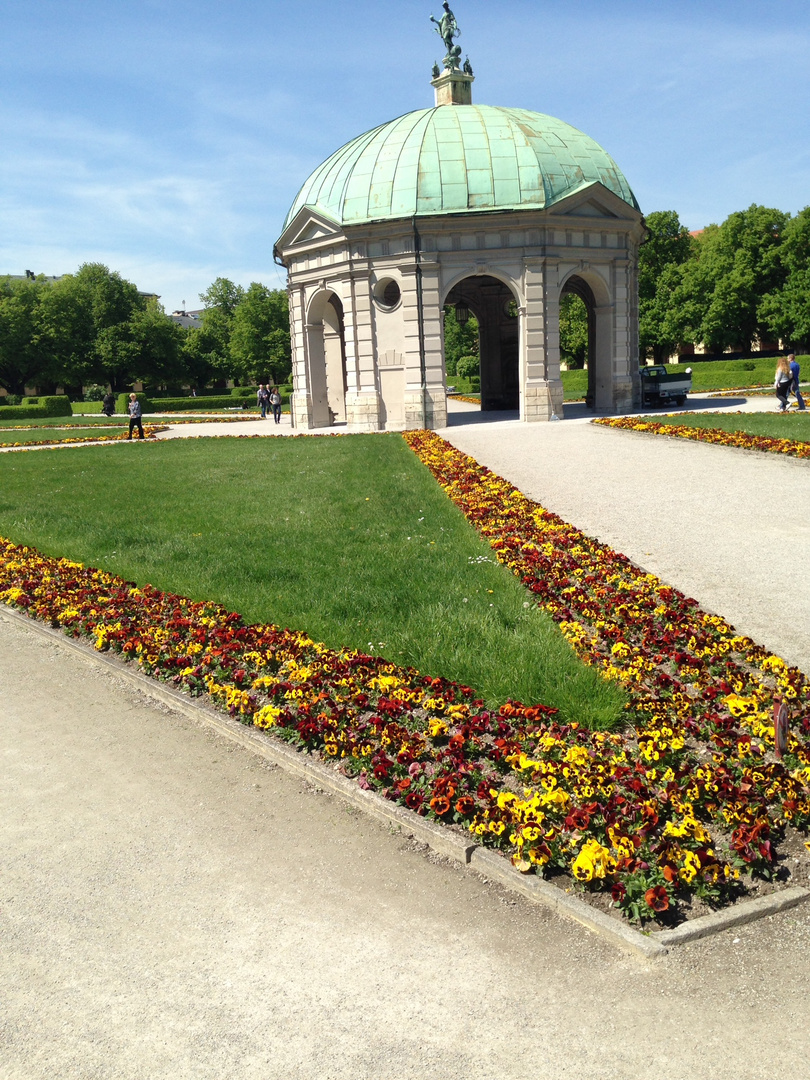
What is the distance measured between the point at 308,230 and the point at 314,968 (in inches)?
1213

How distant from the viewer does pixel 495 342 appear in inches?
1522

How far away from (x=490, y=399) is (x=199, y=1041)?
37.1 m

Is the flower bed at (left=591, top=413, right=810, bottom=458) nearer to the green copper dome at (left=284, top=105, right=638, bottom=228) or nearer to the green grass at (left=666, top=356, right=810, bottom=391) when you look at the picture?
the green copper dome at (left=284, top=105, right=638, bottom=228)

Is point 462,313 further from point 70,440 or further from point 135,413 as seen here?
point 70,440

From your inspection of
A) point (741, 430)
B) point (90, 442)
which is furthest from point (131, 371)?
point (741, 430)

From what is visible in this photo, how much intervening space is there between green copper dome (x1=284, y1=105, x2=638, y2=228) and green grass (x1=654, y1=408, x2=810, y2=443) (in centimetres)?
937

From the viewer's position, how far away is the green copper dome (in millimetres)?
28547

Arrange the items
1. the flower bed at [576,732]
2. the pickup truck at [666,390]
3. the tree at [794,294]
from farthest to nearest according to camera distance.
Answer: the tree at [794,294]
the pickup truck at [666,390]
the flower bed at [576,732]

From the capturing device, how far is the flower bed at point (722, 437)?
655 inches

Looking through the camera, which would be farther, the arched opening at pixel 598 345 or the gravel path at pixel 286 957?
the arched opening at pixel 598 345

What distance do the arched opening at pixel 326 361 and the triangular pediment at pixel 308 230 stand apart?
6.95ft

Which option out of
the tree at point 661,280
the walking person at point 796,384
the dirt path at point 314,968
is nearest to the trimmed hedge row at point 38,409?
the walking person at point 796,384

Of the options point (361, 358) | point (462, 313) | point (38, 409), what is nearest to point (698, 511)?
point (361, 358)

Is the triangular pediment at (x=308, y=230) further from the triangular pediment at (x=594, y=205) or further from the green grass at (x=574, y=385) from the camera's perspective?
the green grass at (x=574, y=385)
